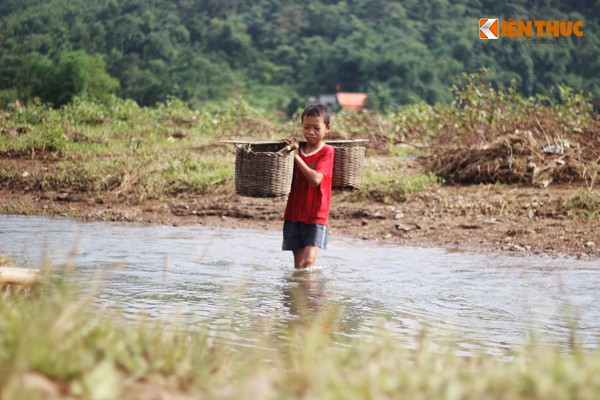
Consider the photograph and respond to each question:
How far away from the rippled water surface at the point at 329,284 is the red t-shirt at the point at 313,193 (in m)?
0.57

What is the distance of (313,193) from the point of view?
25.6ft

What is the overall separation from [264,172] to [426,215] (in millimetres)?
4481

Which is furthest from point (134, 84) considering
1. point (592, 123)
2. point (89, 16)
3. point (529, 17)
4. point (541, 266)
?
point (541, 266)

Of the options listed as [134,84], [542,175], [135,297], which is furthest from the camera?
[134,84]

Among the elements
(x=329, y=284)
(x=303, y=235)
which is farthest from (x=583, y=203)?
(x=303, y=235)

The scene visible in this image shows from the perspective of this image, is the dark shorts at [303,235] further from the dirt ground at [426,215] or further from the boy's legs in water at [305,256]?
the dirt ground at [426,215]

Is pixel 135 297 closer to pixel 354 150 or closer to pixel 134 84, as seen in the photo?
pixel 354 150

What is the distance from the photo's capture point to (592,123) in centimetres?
1356

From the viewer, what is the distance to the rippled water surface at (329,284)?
245 inches

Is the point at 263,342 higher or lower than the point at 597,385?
lower

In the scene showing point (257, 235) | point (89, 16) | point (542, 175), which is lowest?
point (257, 235)

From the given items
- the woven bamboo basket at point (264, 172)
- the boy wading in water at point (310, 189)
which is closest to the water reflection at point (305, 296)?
the boy wading in water at point (310, 189)

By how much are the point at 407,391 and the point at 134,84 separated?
46.0 metres

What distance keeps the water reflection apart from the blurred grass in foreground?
103 inches
